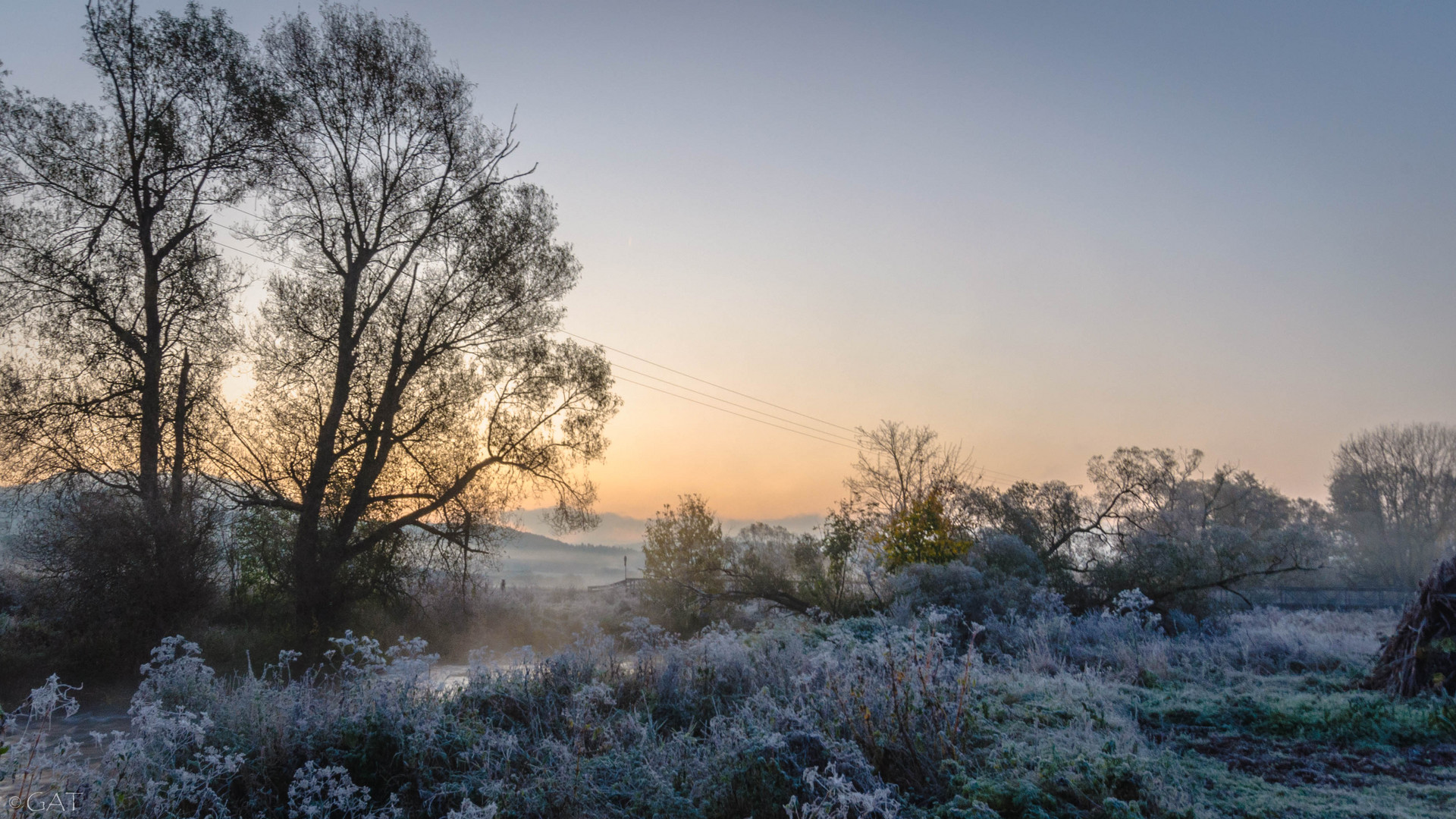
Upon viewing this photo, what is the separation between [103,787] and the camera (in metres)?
4.23

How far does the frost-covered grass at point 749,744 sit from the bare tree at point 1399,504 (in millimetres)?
39979

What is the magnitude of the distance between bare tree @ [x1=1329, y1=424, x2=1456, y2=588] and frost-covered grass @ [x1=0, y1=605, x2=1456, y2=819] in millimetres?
39979

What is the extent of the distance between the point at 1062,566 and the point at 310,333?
17.4 meters

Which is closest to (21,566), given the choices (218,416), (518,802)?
(218,416)

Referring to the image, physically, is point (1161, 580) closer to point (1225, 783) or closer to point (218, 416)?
point (1225, 783)

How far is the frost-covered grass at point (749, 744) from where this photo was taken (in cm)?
427

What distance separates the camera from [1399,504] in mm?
37000

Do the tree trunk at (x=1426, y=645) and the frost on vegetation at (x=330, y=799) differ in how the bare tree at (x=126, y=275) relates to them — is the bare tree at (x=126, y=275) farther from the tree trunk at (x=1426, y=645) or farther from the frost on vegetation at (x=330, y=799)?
the tree trunk at (x=1426, y=645)

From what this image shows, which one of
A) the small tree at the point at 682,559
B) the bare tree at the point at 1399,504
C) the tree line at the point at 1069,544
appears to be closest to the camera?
the tree line at the point at 1069,544

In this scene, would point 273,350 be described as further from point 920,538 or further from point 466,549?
point 920,538

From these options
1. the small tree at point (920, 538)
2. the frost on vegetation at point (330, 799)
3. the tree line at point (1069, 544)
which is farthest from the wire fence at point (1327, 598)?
the frost on vegetation at point (330, 799)

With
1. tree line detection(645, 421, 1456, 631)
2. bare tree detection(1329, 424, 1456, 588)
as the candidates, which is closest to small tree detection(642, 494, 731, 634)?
tree line detection(645, 421, 1456, 631)

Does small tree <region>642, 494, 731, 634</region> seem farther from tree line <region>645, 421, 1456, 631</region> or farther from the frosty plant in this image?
the frosty plant

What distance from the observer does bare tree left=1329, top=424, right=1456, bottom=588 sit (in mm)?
35688
